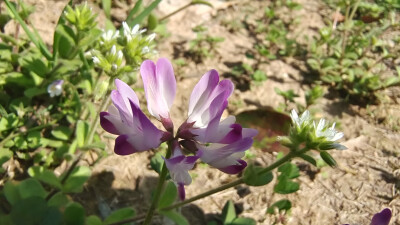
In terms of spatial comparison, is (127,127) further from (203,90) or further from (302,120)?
(302,120)

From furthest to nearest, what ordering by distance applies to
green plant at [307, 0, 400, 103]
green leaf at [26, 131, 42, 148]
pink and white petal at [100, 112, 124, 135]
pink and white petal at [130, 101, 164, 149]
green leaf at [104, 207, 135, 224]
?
green plant at [307, 0, 400, 103] < green leaf at [26, 131, 42, 148] < green leaf at [104, 207, 135, 224] < pink and white petal at [100, 112, 124, 135] < pink and white petal at [130, 101, 164, 149]

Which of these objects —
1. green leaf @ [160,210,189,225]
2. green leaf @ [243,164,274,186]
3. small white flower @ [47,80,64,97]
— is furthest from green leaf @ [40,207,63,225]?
small white flower @ [47,80,64,97]

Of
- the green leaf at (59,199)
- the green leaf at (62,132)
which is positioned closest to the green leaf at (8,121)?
the green leaf at (62,132)

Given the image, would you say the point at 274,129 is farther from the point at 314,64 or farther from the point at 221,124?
the point at 221,124

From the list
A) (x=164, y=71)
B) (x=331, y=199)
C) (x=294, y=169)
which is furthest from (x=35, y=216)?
(x=331, y=199)

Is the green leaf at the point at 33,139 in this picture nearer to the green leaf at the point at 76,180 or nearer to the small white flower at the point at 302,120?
the green leaf at the point at 76,180

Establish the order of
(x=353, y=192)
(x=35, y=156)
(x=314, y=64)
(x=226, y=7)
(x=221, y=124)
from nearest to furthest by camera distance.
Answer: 1. (x=221, y=124)
2. (x=35, y=156)
3. (x=353, y=192)
4. (x=314, y=64)
5. (x=226, y=7)

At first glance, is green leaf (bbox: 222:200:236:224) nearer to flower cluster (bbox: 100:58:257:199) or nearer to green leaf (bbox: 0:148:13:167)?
flower cluster (bbox: 100:58:257:199)
